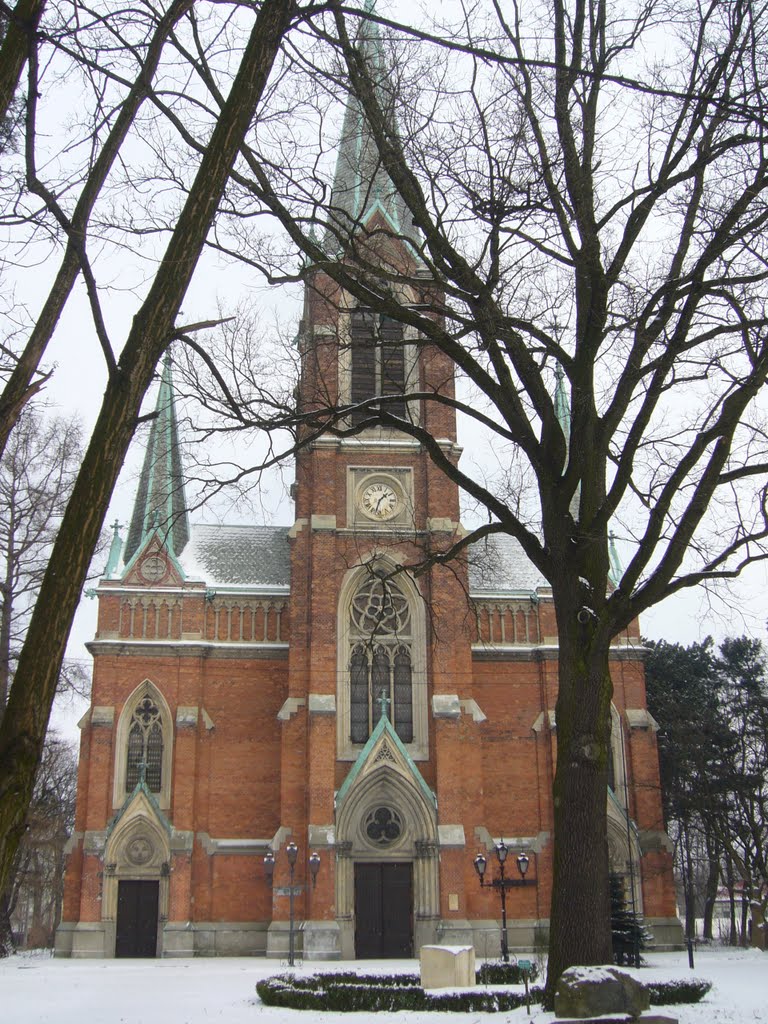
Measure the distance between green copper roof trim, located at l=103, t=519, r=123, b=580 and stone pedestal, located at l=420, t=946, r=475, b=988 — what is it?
1807cm

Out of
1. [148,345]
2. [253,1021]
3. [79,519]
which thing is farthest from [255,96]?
[253,1021]

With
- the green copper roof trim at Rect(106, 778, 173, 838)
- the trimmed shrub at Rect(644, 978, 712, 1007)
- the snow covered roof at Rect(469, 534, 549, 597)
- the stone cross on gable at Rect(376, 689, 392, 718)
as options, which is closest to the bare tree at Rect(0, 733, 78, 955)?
the green copper roof trim at Rect(106, 778, 173, 838)

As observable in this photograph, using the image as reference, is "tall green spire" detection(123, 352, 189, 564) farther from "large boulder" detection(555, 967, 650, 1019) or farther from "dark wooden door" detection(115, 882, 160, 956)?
"large boulder" detection(555, 967, 650, 1019)

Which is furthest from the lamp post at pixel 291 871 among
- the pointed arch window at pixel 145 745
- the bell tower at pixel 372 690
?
the pointed arch window at pixel 145 745

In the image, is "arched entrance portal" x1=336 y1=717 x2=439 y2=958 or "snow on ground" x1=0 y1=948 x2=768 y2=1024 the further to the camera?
"arched entrance portal" x1=336 y1=717 x2=439 y2=958

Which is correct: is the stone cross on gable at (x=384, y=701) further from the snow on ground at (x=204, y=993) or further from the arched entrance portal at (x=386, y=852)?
the snow on ground at (x=204, y=993)

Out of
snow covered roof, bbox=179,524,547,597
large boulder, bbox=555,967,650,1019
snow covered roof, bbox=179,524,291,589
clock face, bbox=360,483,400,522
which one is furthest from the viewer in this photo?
A: snow covered roof, bbox=179,524,291,589

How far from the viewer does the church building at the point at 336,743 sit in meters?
29.1

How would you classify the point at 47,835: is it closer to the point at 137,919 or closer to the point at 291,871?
the point at 137,919

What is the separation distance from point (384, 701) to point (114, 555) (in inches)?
388

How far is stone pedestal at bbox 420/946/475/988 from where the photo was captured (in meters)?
17.9

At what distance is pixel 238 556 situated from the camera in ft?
117

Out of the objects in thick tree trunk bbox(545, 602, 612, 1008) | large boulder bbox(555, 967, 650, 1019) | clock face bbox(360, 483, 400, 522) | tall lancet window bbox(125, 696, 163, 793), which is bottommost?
large boulder bbox(555, 967, 650, 1019)

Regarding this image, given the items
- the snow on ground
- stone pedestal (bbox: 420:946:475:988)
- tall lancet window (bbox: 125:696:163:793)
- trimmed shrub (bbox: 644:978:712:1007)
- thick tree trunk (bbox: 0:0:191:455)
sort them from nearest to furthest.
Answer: thick tree trunk (bbox: 0:0:191:455) → the snow on ground → trimmed shrub (bbox: 644:978:712:1007) → stone pedestal (bbox: 420:946:475:988) → tall lancet window (bbox: 125:696:163:793)
